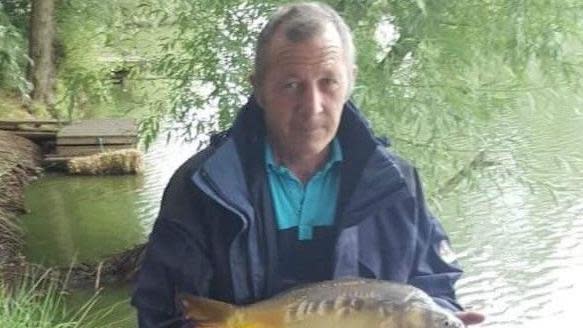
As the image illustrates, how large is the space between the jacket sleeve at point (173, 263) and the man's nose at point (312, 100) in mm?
244

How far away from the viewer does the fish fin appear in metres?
1.53

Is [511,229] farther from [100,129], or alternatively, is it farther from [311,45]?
[100,129]

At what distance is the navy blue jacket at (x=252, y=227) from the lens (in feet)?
5.26

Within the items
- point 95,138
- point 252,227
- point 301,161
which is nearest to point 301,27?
point 301,161

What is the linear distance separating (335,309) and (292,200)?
0.25m

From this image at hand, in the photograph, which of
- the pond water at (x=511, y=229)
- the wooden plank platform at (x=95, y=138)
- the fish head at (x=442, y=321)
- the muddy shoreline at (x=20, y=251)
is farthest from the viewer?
the wooden plank platform at (x=95, y=138)

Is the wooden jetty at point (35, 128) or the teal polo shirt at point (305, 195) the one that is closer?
the teal polo shirt at point (305, 195)

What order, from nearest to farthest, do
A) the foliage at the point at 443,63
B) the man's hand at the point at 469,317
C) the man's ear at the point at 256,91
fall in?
the man's hand at the point at 469,317 → the man's ear at the point at 256,91 → the foliage at the point at 443,63

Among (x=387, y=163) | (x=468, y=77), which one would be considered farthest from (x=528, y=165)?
(x=387, y=163)

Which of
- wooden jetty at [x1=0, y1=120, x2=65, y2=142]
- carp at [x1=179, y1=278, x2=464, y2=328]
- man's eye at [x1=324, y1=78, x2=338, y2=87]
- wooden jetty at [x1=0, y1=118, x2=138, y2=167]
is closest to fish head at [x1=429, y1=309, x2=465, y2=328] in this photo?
carp at [x1=179, y1=278, x2=464, y2=328]

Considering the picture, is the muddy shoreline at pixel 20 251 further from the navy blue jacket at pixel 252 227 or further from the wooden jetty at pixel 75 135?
the navy blue jacket at pixel 252 227

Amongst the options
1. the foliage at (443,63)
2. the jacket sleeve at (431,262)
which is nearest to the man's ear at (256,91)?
the jacket sleeve at (431,262)

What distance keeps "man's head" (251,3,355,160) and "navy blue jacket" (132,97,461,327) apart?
0.25ft

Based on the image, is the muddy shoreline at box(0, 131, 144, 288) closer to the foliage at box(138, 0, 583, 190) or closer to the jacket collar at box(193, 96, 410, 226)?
the foliage at box(138, 0, 583, 190)
